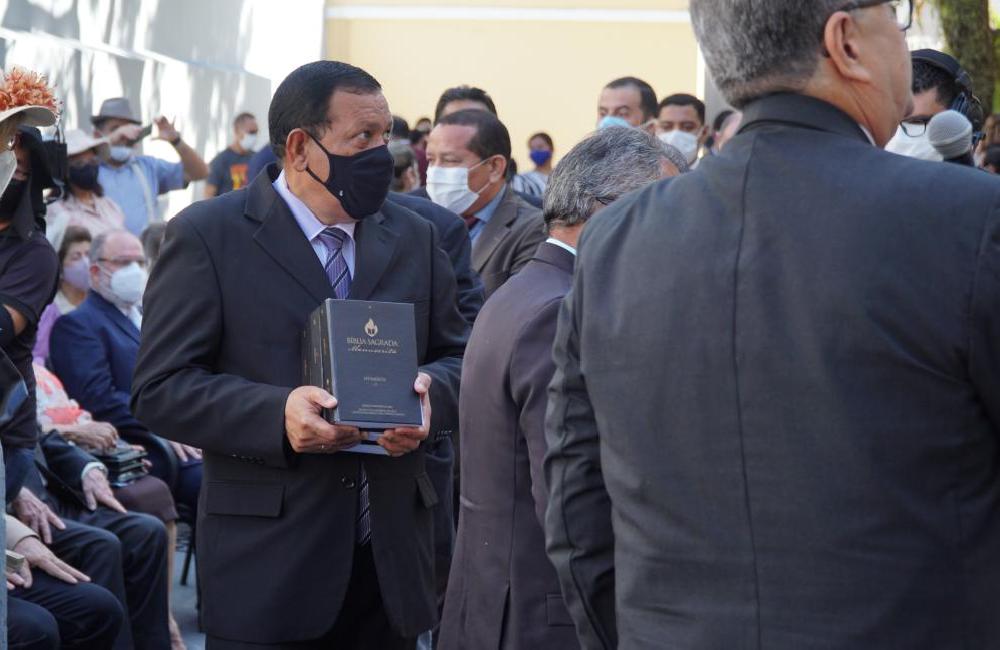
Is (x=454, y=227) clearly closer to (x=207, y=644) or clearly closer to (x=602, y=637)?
(x=207, y=644)

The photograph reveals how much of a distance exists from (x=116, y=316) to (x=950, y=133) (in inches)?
166

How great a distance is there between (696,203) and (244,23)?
61.8ft

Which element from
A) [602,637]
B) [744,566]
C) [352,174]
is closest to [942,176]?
[744,566]

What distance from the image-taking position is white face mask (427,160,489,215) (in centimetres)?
664

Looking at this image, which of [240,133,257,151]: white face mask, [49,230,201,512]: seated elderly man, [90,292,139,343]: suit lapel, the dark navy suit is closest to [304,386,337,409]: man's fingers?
[49,230,201,512]: seated elderly man

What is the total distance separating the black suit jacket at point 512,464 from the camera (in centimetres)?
318

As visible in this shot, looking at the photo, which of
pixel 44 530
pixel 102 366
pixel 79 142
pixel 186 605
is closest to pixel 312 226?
pixel 44 530

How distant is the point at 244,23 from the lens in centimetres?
2022

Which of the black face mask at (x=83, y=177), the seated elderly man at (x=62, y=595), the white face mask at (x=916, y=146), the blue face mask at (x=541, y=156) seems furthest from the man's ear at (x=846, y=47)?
the blue face mask at (x=541, y=156)

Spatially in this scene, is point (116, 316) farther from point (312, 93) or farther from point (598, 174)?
point (598, 174)

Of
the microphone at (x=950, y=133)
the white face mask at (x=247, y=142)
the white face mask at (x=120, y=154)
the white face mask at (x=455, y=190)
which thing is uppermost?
the microphone at (x=950, y=133)

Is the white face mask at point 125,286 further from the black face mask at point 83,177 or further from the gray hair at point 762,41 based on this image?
the gray hair at point 762,41

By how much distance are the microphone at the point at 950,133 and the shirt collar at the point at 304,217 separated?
61.9 inches

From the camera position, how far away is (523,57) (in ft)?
90.8
